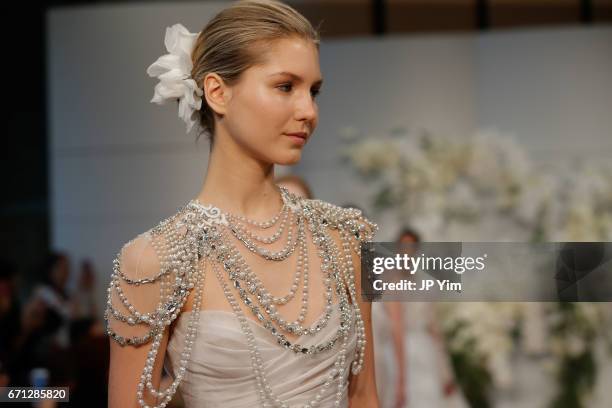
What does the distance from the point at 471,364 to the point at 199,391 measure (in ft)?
9.92

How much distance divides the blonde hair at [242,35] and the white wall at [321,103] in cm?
302

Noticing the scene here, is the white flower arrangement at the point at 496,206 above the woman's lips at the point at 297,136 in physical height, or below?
above

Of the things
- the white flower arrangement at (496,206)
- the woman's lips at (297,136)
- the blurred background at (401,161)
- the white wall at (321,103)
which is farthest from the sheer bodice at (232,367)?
the white wall at (321,103)

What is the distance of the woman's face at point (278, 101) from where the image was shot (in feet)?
4.79

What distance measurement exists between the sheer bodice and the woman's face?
27cm

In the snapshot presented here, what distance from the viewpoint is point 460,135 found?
16.7 feet

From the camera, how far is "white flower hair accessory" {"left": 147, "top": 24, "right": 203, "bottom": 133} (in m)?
1.54

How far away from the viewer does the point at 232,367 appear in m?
1.47

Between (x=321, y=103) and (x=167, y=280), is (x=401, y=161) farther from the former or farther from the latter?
(x=167, y=280)

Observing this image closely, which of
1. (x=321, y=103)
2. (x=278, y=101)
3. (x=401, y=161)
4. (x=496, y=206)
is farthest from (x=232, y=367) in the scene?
(x=321, y=103)

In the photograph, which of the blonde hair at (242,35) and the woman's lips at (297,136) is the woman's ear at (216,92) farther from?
the woman's lips at (297,136)

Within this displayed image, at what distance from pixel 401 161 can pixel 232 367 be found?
325 centimetres

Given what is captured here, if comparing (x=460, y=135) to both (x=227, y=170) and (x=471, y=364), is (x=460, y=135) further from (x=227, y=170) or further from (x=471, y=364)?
(x=227, y=170)

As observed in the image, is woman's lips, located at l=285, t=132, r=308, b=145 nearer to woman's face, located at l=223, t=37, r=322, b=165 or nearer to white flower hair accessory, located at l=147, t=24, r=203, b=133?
woman's face, located at l=223, t=37, r=322, b=165
